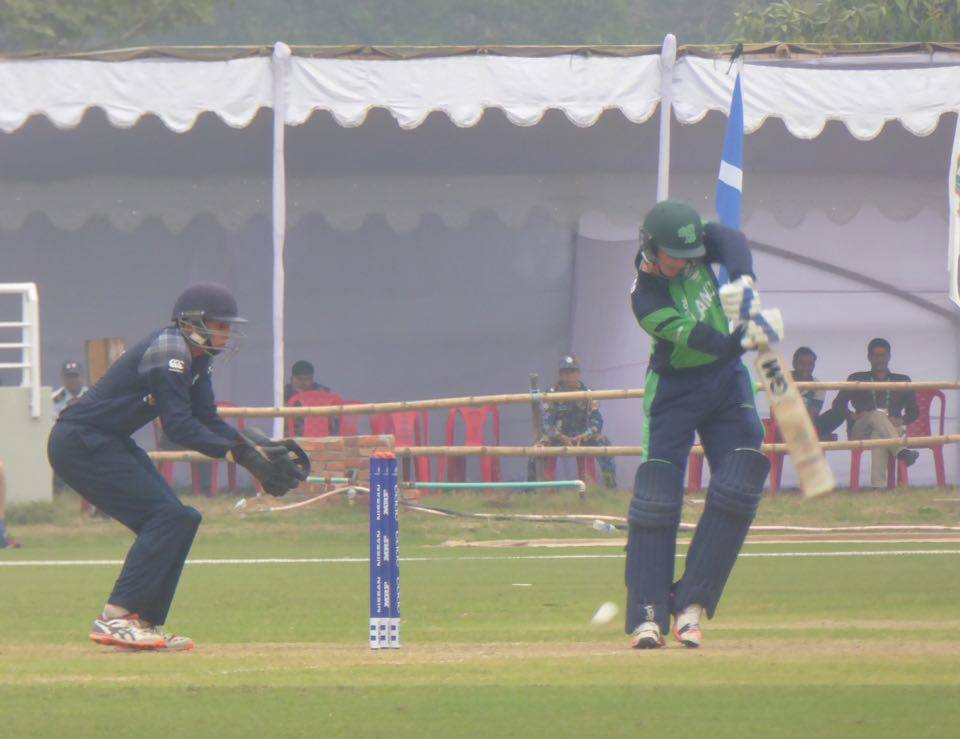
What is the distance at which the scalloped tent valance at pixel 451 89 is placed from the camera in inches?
616

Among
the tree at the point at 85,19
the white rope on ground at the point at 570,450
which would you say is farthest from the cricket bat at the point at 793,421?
the tree at the point at 85,19

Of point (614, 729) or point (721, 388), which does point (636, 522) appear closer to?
point (721, 388)

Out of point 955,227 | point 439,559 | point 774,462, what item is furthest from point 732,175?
point 439,559

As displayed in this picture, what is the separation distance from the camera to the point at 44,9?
29422mm

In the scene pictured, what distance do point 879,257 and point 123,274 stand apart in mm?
7966

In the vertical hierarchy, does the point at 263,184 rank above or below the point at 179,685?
above

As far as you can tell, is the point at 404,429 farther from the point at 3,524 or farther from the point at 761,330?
the point at 761,330

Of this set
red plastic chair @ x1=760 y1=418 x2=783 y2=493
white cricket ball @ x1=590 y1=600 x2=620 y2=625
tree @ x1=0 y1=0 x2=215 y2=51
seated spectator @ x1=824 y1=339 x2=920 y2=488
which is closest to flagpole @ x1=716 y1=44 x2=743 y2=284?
red plastic chair @ x1=760 y1=418 x2=783 y2=493

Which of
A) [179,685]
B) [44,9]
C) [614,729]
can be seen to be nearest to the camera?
[614,729]

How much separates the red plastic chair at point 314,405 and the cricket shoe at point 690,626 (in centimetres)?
858

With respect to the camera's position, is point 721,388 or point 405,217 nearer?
point 721,388

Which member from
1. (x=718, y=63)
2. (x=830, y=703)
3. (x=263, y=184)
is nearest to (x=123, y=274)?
(x=263, y=184)

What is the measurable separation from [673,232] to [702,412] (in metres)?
0.77

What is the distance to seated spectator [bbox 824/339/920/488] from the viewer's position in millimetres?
16062
